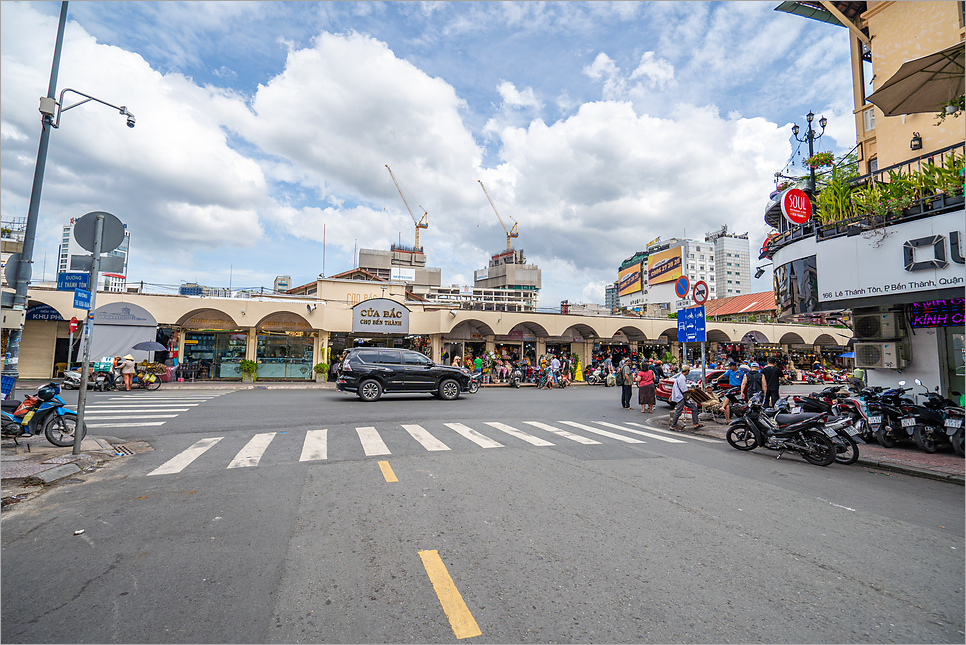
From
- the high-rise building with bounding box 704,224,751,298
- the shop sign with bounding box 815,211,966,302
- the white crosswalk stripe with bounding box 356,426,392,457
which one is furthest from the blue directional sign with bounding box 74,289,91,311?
the high-rise building with bounding box 704,224,751,298

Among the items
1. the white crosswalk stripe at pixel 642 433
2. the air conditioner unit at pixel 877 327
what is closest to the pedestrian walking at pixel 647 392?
the white crosswalk stripe at pixel 642 433

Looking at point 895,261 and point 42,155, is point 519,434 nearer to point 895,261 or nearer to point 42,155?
point 895,261

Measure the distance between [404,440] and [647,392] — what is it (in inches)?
374

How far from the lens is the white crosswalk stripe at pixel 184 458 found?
693 centimetres

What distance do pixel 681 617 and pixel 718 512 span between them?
2.50m

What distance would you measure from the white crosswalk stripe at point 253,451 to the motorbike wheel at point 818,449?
9.01 metres

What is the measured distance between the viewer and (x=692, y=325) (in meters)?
13.2

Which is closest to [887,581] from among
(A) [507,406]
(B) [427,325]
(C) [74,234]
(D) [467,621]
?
(D) [467,621]

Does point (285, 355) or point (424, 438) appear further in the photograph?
point (285, 355)

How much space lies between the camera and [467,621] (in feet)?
9.89

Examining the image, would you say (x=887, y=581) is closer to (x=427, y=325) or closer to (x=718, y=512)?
(x=718, y=512)

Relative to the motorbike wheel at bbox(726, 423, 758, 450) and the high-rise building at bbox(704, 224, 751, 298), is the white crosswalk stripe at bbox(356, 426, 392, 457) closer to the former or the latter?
the motorbike wheel at bbox(726, 423, 758, 450)

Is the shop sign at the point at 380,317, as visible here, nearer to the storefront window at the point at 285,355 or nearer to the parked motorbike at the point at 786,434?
the storefront window at the point at 285,355

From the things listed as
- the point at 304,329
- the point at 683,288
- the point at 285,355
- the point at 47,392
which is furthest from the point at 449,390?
the point at 285,355
